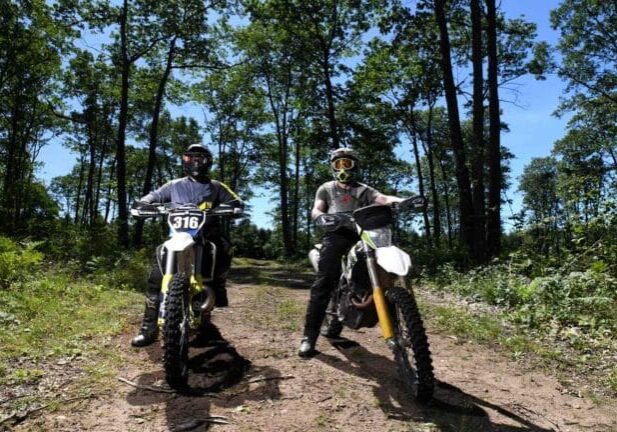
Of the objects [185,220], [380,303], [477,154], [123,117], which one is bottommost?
[380,303]

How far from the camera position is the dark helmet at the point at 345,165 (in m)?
5.55

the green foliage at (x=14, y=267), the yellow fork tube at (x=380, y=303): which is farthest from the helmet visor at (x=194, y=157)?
the green foliage at (x=14, y=267)

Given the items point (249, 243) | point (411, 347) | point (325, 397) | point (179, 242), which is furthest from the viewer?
point (249, 243)

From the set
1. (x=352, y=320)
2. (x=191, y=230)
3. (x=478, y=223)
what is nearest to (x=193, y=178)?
(x=191, y=230)

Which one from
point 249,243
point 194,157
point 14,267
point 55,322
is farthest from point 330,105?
point 249,243

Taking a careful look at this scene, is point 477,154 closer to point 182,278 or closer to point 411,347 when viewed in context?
point 411,347

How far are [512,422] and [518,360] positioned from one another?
1.79 metres

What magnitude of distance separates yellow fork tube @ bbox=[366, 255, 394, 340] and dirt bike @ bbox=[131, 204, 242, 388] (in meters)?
1.73

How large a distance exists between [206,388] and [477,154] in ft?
37.2

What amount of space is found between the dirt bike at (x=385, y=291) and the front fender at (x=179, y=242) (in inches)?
52.3

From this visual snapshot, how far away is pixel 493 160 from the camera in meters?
13.7

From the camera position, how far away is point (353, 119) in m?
24.4

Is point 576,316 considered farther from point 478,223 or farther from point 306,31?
point 306,31

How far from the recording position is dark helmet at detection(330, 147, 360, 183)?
18.2 feet
